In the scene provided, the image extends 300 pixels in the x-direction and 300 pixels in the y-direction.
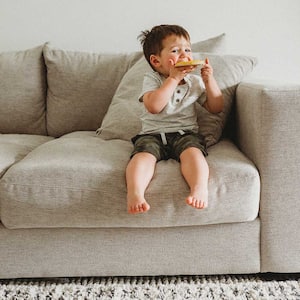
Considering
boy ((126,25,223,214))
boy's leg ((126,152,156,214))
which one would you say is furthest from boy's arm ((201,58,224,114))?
boy's leg ((126,152,156,214))

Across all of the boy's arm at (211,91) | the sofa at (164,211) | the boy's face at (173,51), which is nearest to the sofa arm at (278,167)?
the sofa at (164,211)

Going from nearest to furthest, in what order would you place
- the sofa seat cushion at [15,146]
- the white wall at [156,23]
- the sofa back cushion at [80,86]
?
Answer: the sofa seat cushion at [15,146], the sofa back cushion at [80,86], the white wall at [156,23]

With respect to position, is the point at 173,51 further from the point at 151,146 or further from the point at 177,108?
the point at 151,146

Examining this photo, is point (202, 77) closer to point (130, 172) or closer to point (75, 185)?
point (130, 172)

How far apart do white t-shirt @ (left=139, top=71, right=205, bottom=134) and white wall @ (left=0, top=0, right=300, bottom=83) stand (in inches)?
30.6

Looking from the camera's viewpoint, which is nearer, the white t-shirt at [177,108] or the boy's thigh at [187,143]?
the boy's thigh at [187,143]

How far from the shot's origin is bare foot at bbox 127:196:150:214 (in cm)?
Answer: 134

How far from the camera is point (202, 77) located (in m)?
1.66

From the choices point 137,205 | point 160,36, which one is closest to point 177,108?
point 160,36

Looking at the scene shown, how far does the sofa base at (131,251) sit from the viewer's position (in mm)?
1473

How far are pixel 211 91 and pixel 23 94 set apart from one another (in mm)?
1003

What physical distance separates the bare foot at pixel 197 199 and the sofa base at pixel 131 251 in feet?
0.53

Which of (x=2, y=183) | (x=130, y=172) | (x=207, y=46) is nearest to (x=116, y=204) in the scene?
(x=130, y=172)

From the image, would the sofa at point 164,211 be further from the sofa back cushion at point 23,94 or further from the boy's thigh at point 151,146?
the sofa back cushion at point 23,94
